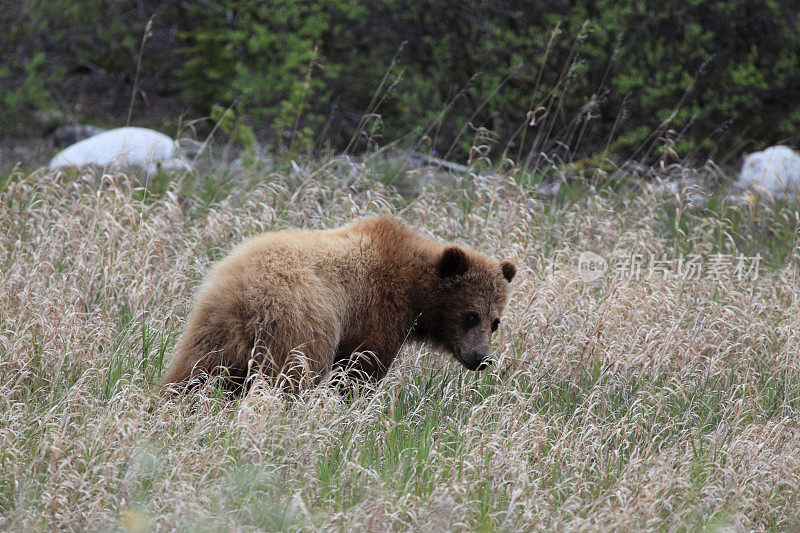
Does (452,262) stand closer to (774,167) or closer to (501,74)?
(501,74)

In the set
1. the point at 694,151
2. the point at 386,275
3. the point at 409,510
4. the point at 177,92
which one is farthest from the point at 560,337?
the point at 177,92

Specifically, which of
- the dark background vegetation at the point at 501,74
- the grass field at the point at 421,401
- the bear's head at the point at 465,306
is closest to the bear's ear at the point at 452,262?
the bear's head at the point at 465,306

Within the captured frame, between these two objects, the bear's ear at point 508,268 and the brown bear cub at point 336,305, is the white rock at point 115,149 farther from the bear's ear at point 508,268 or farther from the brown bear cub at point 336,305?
the bear's ear at point 508,268

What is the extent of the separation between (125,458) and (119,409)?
1.60 feet

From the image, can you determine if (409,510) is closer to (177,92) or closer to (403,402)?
(403,402)

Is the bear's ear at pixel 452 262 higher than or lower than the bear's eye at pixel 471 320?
higher

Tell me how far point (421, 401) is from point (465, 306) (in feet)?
2.24

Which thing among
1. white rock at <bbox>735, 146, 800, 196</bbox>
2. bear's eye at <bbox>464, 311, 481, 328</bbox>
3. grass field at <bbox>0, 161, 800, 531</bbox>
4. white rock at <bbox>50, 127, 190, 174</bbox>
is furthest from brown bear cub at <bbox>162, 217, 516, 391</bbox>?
white rock at <bbox>735, 146, 800, 196</bbox>

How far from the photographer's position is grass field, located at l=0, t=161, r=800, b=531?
364cm

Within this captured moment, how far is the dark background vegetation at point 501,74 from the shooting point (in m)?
10.5

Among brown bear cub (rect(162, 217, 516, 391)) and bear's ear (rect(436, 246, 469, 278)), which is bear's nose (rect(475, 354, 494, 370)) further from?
bear's ear (rect(436, 246, 469, 278))

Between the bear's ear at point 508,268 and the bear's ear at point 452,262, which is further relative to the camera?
the bear's ear at point 508,268

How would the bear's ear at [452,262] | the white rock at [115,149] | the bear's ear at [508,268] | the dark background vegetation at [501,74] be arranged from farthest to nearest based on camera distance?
1. the dark background vegetation at [501,74]
2. the white rock at [115,149]
3. the bear's ear at [508,268]
4. the bear's ear at [452,262]

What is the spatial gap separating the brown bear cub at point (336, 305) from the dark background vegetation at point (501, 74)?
425 centimetres
